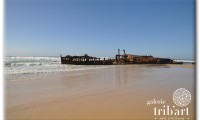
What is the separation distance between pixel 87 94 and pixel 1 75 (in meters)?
0.95

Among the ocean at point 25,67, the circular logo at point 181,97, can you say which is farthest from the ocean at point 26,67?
the circular logo at point 181,97

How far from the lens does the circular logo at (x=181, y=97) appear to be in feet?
9.16

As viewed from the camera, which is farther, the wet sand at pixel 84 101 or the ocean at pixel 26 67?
the ocean at pixel 26 67

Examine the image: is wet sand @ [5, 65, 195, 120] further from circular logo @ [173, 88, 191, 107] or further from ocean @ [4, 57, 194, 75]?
ocean @ [4, 57, 194, 75]

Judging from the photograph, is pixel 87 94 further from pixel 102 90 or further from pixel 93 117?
pixel 93 117

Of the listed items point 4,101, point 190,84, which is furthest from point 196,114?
point 4,101

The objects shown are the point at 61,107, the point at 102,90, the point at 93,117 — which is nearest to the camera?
the point at 93,117

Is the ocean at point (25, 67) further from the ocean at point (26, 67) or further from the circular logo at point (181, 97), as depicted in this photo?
the circular logo at point (181, 97)

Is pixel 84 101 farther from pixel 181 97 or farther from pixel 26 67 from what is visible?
pixel 26 67

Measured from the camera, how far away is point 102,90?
306cm

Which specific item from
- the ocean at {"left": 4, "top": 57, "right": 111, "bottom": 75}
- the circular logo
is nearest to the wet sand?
the circular logo

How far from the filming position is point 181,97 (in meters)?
2.89

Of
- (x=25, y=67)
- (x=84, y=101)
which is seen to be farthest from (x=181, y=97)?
Result: (x=25, y=67)

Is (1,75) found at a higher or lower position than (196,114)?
higher
